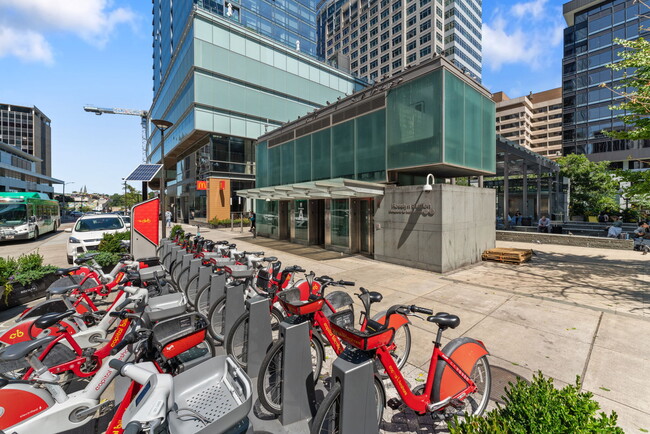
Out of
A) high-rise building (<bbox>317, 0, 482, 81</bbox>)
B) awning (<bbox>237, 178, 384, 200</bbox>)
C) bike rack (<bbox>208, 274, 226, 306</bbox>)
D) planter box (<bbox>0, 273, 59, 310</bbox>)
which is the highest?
high-rise building (<bbox>317, 0, 482, 81</bbox>)

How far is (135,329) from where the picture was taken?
2.84 meters

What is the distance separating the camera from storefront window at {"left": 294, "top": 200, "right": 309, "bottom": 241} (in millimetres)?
16603

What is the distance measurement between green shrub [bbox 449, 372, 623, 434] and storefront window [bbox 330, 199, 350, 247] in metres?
11.6

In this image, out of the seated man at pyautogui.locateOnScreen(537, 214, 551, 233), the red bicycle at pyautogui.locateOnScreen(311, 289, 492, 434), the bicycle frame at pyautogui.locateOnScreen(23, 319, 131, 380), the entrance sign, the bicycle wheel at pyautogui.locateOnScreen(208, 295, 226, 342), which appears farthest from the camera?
the seated man at pyautogui.locateOnScreen(537, 214, 551, 233)

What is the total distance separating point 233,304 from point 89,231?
10281 mm

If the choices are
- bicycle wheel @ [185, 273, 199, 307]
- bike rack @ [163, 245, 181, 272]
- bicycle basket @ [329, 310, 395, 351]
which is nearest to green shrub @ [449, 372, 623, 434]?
bicycle basket @ [329, 310, 395, 351]

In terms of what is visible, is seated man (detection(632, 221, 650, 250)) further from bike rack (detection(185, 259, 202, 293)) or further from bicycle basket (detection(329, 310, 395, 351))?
bike rack (detection(185, 259, 202, 293))

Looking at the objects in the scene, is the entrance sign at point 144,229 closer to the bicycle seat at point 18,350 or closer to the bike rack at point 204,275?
the bike rack at point 204,275

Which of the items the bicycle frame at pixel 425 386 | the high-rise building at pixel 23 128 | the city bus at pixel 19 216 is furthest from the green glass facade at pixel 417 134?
the high-rise building at pixel 23 128

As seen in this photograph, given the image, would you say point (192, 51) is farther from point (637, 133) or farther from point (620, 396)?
point (620, 396)

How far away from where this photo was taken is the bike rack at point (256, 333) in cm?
374

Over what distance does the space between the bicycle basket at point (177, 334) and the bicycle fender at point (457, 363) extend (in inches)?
102

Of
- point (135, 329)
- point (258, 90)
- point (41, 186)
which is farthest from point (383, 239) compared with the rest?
point (41, 186)

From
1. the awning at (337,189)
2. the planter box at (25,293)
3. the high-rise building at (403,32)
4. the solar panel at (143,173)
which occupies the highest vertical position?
the high-rise building at (403,32)
